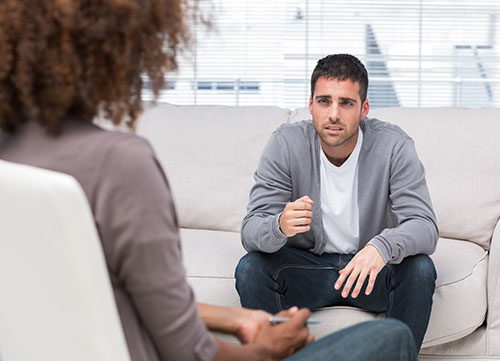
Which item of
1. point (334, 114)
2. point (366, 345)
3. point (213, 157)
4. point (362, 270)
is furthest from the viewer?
point (213, 157)

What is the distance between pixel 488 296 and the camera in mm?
2105

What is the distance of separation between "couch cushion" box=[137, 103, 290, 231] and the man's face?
0.50 meters

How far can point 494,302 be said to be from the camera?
2.09m

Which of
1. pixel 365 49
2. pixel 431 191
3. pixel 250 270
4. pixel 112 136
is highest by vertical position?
pixel 365 49

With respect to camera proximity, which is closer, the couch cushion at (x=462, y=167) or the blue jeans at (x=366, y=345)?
the blue jeans at (x=366, y=345)

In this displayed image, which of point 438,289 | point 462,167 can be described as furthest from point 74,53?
point 462,167

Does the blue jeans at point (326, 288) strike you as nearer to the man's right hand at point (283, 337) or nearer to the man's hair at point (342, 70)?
the man's hair at point (342, 70)

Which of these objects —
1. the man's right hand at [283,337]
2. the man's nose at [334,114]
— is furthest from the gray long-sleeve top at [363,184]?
the man's right hand at [283,337]

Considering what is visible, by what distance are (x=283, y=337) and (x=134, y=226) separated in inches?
13.9

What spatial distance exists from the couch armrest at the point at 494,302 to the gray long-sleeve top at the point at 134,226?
1.41 m

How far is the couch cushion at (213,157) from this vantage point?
8.61ft

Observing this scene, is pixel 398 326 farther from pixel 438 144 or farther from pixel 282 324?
pixel 438 144

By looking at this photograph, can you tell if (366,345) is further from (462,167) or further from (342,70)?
(462,167)

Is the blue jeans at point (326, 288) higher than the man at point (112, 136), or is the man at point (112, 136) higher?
the man at point (112, 136)
